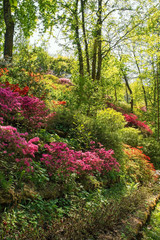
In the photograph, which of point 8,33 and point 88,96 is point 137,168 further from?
point 8,33

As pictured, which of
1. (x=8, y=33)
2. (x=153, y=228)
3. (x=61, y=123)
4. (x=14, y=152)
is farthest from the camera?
(x=8, y=33)

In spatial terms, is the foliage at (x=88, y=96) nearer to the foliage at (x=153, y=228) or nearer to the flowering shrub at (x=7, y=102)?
the flowering shrub at (x=7, y=102)

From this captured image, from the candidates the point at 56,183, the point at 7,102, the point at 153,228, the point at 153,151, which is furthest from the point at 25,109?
the point at 153,151

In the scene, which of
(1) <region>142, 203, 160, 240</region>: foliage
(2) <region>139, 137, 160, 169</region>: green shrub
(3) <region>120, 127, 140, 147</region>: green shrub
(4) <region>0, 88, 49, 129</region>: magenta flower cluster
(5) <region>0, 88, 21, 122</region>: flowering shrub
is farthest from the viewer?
(3) <region>120, 127, 140, 147</region>: green shrub

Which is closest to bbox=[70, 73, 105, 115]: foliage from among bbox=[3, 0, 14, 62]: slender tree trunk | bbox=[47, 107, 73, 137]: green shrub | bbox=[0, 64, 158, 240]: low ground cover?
bbox=[47, 107, 73, 137]: green shrub

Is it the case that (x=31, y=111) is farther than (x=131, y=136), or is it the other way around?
(x=131, y=136)

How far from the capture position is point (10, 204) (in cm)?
300

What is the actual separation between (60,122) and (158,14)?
25.4ft

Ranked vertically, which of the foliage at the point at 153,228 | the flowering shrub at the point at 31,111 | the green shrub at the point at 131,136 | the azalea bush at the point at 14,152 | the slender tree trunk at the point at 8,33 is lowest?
the foliage at the point at 153,228

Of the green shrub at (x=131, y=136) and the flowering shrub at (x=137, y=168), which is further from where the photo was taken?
the green shrub at (x=131, y=136)

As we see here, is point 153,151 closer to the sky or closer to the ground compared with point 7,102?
closer to the ground

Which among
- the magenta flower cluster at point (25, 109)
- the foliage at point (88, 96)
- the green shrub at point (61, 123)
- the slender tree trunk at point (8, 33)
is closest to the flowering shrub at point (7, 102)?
the magenta flower cluster at point (25, 109)

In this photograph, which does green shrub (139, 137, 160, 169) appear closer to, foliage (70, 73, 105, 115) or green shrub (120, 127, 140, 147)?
green shrub (120, 127, 140, 147)

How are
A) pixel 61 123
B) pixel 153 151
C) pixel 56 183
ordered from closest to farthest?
pixel 56 183, pixel 61 123, pixel 153 151
